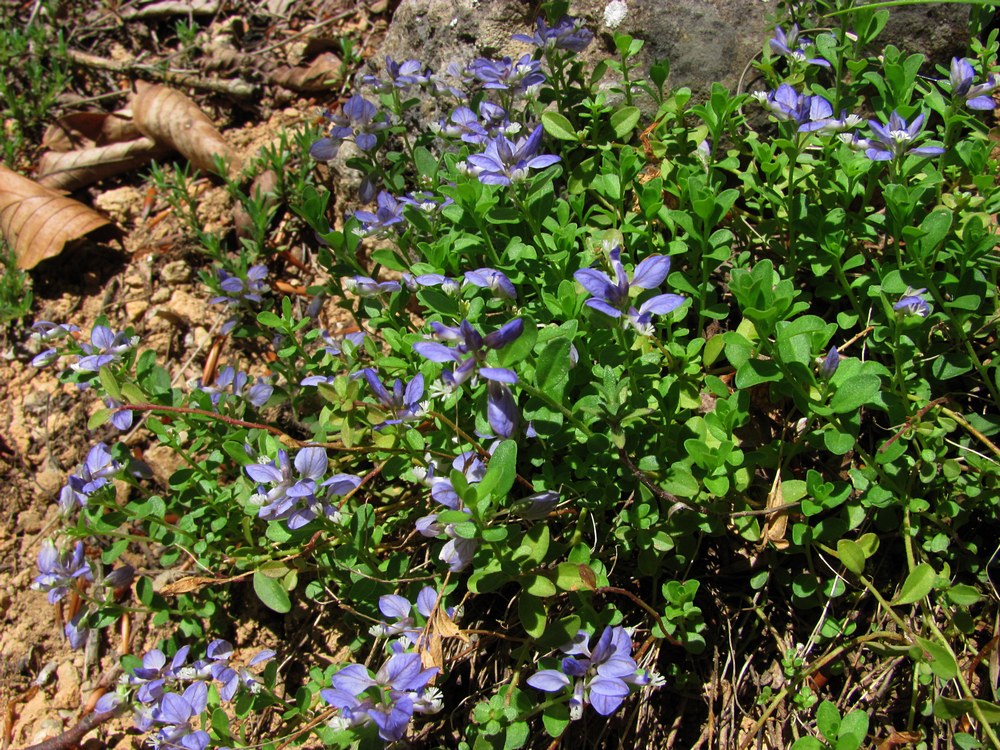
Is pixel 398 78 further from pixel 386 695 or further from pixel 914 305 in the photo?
pixel 386 695

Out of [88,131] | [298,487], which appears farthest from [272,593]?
[88,131]

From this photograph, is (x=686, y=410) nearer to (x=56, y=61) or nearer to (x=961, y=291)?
(x=961, y=291)

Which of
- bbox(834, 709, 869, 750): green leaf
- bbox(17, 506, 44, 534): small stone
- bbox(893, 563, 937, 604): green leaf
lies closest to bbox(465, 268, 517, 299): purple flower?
bbox(893, 563, 937, 604): green leaf

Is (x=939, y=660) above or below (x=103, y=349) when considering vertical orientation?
below

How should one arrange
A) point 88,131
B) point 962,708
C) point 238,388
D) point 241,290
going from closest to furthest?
point 962,708 → point 238,388 → point 241,290 → point 88,131

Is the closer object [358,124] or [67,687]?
[358,124]

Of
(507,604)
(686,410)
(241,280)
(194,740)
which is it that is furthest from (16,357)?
(686,410)

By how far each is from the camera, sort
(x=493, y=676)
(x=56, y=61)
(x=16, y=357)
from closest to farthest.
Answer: (x=493, y=676) → (x=16, y=357) → (x=56, y=61)
